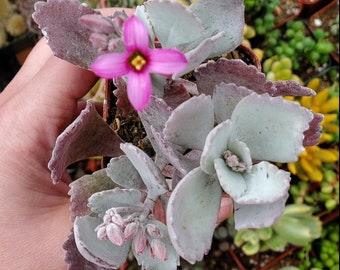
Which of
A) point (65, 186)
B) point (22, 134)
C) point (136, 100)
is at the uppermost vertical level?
point (136, 100)

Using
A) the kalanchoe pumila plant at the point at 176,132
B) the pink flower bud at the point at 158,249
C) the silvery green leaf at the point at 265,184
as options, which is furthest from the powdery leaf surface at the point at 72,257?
the silvery green leaf at the point at 265,184

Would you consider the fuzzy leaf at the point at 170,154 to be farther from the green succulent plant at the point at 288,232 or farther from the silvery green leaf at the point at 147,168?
the green succulent plant at the point at 288,232

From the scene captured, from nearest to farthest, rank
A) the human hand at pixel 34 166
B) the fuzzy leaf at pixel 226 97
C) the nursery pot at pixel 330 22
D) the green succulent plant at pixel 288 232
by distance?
1. the fuzzy leaf at pixel 226 97
2. the human hand at pixel 34 166
3. the green succulent plant at pixel 288 232
4. the nursery pot at pixel 330 22

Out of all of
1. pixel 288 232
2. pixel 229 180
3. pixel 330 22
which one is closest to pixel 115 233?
pixel 229 180

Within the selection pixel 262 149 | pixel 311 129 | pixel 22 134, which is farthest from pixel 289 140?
pixel 22 134

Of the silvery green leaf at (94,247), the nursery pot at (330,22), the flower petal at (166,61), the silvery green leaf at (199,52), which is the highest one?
the flower petal at (166,61)

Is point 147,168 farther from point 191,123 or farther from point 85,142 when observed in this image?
Answer: point 85,142

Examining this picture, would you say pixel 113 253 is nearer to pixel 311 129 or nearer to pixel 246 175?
pixel 246 175
